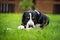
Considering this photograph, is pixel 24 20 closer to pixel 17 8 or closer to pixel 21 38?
pixel 21 38

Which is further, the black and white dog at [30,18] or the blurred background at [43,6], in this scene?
the blurred background at [43,6]

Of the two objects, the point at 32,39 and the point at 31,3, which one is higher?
the point at 32,39

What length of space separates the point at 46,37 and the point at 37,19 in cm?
252

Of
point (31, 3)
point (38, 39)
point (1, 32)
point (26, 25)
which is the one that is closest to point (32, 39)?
point (38, 39)

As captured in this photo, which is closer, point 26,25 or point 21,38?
point 21,38

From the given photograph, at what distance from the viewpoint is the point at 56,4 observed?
4447 cm

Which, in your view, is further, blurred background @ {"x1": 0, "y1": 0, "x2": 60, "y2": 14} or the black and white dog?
blurred background @ {"x1": 0, "y1": 0, "x2": 60, "y2": 14}

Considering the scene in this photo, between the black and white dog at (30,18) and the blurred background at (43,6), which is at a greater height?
the black and white dog at (30,18)

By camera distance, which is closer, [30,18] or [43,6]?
[30,18]

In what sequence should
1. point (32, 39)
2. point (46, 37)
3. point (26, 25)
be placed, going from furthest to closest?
point (26, 25) < point (46, 37) < point (32, 39)

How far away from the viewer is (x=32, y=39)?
6793mm

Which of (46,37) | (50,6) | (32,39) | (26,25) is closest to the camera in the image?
(32,39)

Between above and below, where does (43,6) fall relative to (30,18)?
below

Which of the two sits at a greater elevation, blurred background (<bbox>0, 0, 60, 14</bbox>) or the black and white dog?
the black and white dog
